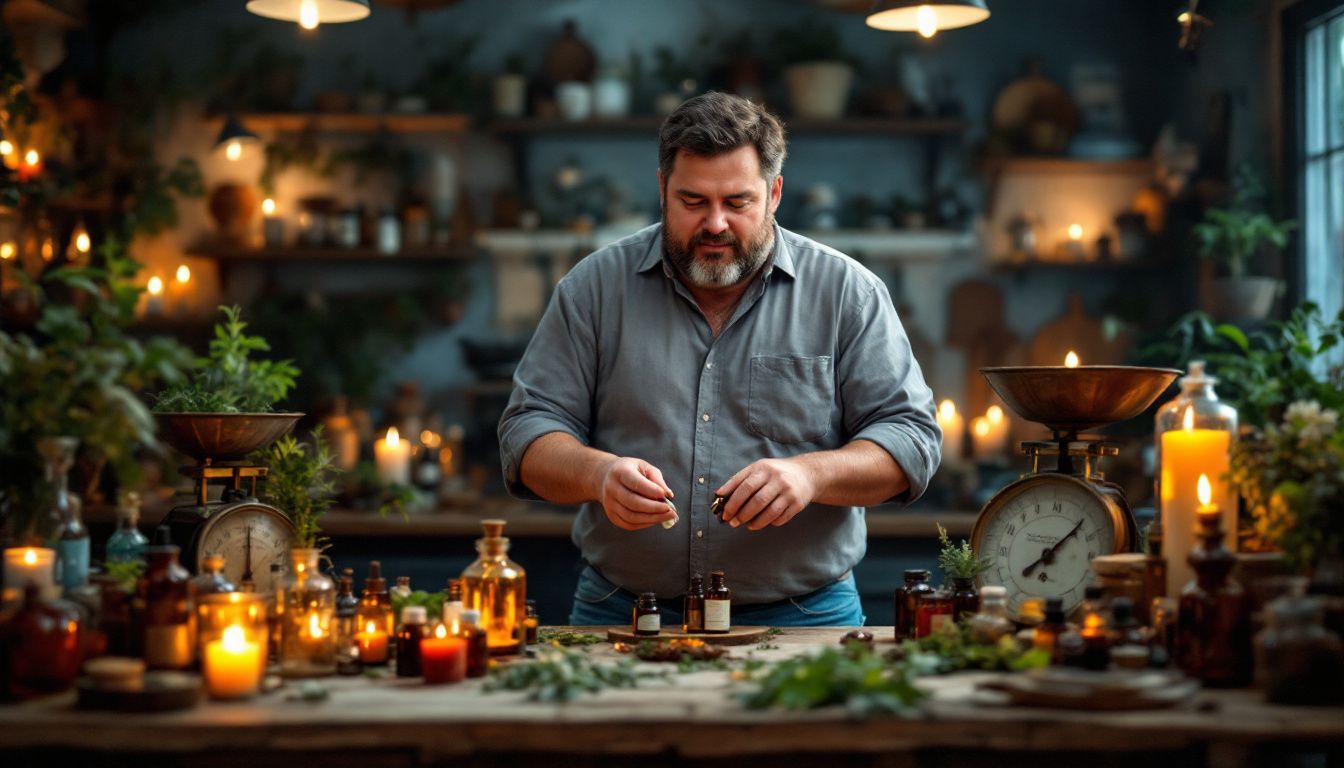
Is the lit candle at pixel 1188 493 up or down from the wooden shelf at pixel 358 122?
down

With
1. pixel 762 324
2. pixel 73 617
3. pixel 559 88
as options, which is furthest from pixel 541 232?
pixel 73 617

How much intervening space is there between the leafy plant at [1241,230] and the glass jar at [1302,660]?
3.29m

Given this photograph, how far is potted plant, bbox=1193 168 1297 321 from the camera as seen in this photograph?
193 inches

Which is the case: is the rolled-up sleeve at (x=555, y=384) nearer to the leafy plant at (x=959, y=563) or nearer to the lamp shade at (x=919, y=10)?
the leafy plant at (x=959, y=563)

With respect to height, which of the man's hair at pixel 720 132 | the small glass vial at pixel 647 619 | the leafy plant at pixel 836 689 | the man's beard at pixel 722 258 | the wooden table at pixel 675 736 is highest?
the man's hair at pixel 720 132

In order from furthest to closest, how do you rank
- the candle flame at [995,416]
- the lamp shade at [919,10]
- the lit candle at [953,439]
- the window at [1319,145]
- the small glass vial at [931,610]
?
the lit candle at [953,439] → the candle flame at [995,416] → the window at [1319,145] → the lamp shade at [919,10] → the small glass vial at [931,610]

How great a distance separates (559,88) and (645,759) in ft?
14.8

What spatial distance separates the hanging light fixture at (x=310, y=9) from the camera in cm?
314

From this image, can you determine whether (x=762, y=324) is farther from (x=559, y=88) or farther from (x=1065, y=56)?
(x=1065, y=56)

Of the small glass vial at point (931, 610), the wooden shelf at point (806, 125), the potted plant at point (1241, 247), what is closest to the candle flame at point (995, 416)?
the potted plant at point (1241, 247)

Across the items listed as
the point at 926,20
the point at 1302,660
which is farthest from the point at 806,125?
the point at 1302,660

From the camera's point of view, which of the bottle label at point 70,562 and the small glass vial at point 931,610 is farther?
the small glass vial at point 931,610

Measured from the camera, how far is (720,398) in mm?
2854

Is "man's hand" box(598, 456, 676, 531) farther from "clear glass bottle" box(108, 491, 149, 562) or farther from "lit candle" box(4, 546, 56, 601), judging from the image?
"lit candle" box(4, 546, 56, 601)
